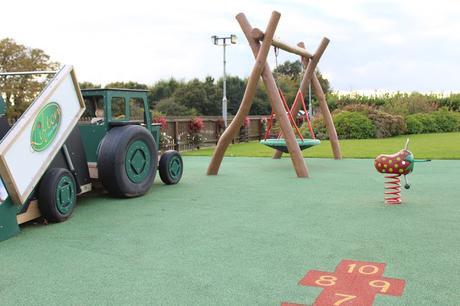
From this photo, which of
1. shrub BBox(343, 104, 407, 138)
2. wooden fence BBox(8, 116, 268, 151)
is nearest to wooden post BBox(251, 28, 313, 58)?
wooden fence BBox(8, 116, 268, 151)

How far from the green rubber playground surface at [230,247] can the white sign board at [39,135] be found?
1.95 ft

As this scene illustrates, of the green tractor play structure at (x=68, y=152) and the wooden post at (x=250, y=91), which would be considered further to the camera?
the wooden post at (x=250, y=91)

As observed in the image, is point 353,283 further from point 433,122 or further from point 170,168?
point 433,122

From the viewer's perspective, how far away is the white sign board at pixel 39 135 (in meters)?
4.65

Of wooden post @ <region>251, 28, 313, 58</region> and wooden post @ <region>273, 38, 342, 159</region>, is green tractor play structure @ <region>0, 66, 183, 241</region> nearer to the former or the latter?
wooden post @ <region>251, 28, 313, 58</region>

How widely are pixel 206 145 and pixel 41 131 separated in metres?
13.4

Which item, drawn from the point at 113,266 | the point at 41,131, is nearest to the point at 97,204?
the point at 41,131

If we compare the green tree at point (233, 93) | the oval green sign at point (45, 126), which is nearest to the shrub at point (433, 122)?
the oval green sign at point (45, 126)

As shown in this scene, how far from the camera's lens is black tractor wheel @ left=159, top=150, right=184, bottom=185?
810 centimetres

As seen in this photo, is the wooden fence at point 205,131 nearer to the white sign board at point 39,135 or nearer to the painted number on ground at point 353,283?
the white sign board at point 39,135

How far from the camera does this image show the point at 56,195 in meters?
5.31

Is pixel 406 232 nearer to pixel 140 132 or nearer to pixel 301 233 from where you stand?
pixel 301 233

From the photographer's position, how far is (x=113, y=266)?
3.84 metres

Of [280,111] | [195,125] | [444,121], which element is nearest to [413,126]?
[444,121]
